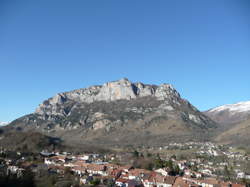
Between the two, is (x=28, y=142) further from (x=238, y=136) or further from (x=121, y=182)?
(x=238, y=136)

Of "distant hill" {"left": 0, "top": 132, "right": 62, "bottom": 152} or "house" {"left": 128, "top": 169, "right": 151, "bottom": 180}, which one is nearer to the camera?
"house" {"left": 128, "top": 169, "right": 151, "bottom": 180}

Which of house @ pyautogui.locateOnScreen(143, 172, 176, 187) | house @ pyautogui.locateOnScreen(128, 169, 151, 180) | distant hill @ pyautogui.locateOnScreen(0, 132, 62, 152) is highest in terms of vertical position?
distant hill @ pyautogui.locateOnScreen(0, 132, 62, 152)

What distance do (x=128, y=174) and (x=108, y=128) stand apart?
14006 cm

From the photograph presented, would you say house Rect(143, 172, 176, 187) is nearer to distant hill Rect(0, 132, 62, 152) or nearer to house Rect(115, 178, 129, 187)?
house Rect(115, 178, 129, 187)

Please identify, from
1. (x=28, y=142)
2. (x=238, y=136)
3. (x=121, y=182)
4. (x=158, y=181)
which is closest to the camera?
(x=121, y=182)

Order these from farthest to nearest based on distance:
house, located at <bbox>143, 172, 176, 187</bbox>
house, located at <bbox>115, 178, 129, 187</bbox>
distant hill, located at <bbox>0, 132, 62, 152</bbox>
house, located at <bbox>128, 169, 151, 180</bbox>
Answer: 1. distant hill, located at <bbox>0, 132, 62, 152</bbox>
2. house, located at <bbox>128, 169, 151, 180</bbox>
3. house, located at <bbox>143, 172, 176, 187</bbox>
4. house, located at <bbox>115, 178, 129, 187</bbox>

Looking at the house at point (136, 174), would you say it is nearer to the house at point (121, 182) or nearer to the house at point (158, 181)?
the house at point (158, 181)

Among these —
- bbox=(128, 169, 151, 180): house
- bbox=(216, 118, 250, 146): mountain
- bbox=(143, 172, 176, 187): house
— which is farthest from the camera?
bbox=(216, 118, 250, 146): mountain

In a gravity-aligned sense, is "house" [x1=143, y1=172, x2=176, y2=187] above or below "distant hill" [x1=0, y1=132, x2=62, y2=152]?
below

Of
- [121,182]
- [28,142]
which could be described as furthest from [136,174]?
[28,142]

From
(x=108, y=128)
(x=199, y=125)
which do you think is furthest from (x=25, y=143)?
(x=199, y=125)

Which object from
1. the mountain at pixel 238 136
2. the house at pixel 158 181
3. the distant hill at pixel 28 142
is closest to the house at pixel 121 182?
the house at pixel 158 181

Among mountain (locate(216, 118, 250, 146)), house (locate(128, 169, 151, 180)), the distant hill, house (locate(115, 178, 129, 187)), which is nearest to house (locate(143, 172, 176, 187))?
house (locate(128, 169, 151, 180))

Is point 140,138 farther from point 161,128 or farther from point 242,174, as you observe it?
point 242,174
